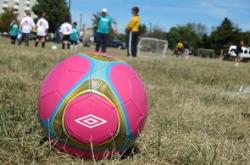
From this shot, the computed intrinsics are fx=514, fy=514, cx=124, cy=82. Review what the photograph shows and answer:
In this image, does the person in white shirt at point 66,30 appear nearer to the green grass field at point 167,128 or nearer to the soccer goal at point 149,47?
the soccer goal at point 149,47

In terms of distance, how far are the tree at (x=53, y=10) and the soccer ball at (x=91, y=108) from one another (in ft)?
319

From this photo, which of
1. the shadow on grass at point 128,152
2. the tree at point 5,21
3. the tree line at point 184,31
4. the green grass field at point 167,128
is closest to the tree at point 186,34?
the tree line at point 184,31

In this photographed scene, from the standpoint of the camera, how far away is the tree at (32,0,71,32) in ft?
329

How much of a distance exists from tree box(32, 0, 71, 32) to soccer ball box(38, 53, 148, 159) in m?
97.2

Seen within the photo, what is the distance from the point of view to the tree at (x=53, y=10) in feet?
329

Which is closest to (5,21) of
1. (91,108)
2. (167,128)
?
(167,128)

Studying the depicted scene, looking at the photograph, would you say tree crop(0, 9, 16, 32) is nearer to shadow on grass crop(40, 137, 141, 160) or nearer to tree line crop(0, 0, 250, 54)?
tree line crop(0, 0, 250, 54)

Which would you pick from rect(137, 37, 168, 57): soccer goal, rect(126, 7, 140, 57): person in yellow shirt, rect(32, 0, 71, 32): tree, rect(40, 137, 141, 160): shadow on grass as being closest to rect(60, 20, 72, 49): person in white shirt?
rect(137, 37, 168, 57): soccer goal

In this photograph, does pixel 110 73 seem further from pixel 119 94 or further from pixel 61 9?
pixel 61 9

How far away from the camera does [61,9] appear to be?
331 feet

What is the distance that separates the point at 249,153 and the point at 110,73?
1.43 meters

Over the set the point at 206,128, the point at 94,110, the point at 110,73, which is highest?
the point at 110,73

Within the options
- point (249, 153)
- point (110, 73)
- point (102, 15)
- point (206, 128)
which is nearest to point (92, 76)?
point (110, 73)

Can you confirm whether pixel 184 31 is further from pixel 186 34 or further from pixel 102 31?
pixel 102 31
